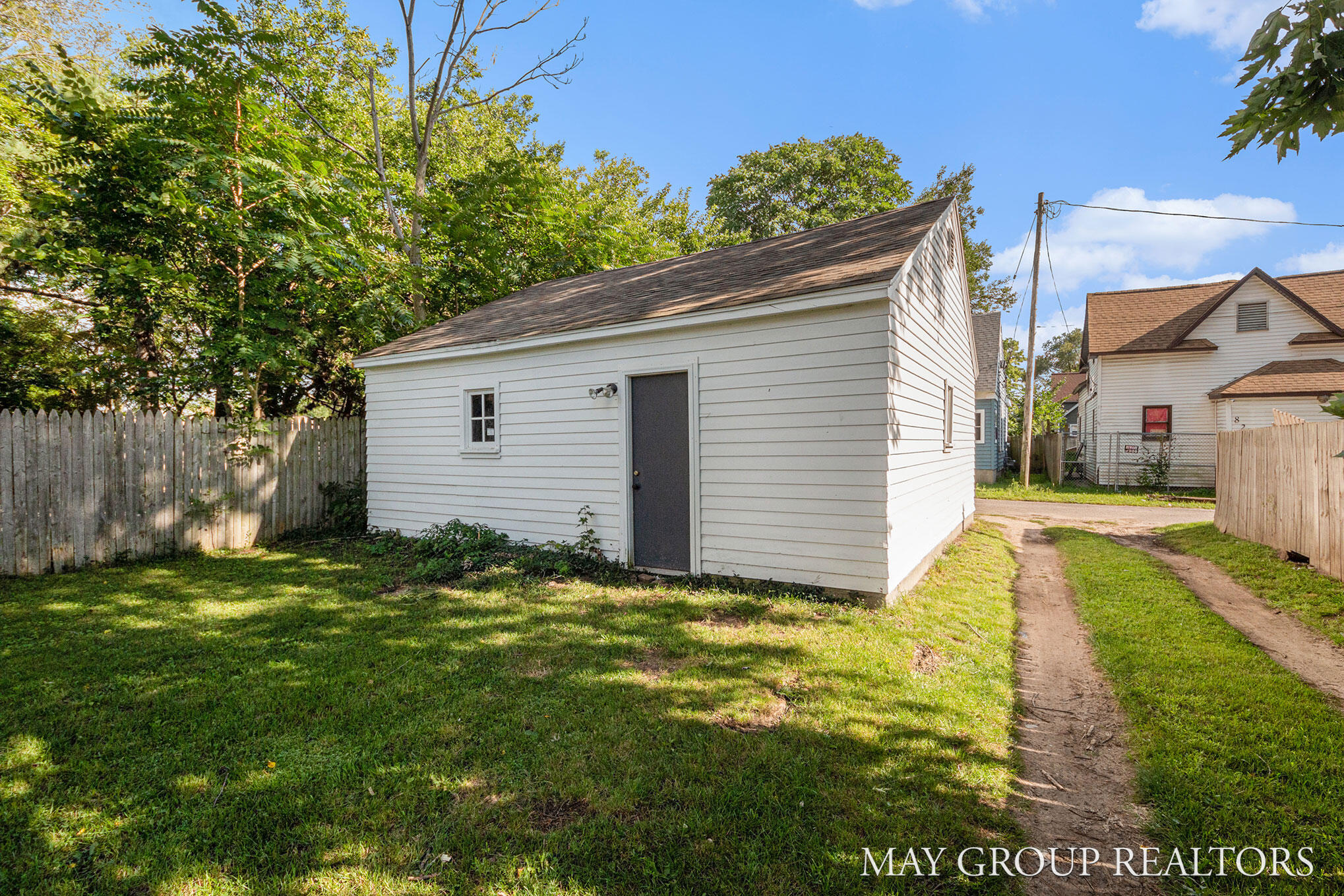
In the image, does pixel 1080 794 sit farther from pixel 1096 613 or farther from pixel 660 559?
pixel 660 559

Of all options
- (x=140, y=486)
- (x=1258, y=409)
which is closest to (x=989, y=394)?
(x=1258, y=409)

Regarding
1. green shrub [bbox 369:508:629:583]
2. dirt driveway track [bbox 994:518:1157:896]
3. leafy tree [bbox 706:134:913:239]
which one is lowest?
dirt driveway track [bbox 994:518:1157:896]

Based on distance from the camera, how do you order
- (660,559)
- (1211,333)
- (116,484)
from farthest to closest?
(1211,333), (116,484), (660,559)

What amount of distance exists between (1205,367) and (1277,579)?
1658 cm

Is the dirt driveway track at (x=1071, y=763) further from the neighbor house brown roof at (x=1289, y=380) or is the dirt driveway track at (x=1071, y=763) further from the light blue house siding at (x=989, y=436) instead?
the neighbor house brown roof at (x=1289, y=380)

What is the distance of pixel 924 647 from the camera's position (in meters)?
4.59

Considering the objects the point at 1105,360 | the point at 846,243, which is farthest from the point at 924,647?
the point at 1105,360

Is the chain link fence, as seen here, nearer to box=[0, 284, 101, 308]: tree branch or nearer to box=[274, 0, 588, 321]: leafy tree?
box=[274, 0, 588, 321]: leafy tree

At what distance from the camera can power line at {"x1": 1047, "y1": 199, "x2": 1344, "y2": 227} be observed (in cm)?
1336

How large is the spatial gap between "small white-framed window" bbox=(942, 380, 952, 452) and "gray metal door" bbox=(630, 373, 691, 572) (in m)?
4.32

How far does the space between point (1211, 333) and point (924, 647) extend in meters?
21.9

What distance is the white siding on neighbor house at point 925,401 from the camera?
217 inches

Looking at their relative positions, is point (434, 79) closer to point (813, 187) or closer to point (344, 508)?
point (344, 508)

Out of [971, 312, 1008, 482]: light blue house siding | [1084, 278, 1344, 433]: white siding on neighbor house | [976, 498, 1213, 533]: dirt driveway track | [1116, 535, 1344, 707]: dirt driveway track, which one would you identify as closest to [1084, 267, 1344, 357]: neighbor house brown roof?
[1084, 278, 1344, 433]: white siding on neighbor house
